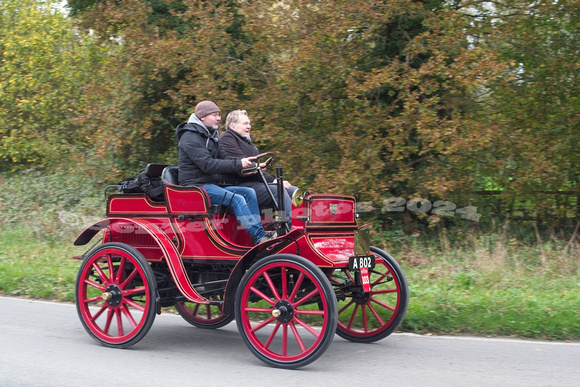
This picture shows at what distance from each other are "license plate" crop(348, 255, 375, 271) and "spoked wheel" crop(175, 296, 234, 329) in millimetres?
1751

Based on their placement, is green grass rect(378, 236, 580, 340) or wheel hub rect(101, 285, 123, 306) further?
green grass rect(378, 236, 580, 340)

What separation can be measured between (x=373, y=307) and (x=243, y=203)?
1681mm

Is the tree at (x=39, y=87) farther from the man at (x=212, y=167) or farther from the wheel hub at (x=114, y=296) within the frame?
the wheel hub at (x=114, y=296)

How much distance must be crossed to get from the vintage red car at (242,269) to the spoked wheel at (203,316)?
104 mm

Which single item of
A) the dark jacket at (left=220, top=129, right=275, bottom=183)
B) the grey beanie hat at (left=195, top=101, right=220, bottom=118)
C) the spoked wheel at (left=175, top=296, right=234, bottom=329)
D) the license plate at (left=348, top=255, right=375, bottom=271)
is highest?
the grey beanie hat at (left=195, top=101, right=220, bottom=118)

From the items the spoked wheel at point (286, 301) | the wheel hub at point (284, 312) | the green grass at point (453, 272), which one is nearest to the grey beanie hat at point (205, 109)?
the spoked wheel at point (286, 301)

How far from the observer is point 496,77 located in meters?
10.8

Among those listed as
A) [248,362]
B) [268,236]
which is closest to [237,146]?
[268,236]

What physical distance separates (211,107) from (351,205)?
168 cm

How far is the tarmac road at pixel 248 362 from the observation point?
4.93 metres

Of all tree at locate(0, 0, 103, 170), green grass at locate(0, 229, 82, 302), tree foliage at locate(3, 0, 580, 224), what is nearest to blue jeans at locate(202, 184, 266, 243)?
green grass at locate(0, 229, 82, 302)

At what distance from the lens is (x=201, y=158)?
20.0ft

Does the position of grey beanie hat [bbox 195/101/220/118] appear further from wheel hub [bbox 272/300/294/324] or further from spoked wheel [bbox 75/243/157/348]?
wheel hub [bbox 272/300/294/324]

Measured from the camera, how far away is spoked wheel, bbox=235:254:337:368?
5062 mm
